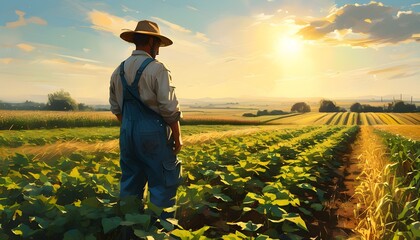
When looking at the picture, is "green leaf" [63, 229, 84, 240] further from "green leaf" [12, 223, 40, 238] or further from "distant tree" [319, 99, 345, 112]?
"distant tree" [319, 99, 345, 112]

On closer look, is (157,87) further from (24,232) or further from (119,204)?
(24,232)

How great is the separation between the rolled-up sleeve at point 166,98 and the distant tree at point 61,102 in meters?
54.9

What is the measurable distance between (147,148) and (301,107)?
76.8 meters

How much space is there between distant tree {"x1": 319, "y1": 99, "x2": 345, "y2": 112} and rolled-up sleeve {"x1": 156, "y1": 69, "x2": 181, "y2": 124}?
7726 cm

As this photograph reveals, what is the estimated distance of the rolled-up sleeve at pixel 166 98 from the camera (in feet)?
12.2

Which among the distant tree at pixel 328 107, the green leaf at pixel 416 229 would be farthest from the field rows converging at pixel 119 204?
the distant tree at pixel 328 107

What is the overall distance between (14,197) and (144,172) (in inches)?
51.9

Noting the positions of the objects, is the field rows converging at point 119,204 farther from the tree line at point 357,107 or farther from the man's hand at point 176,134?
the tree line at point 357,107

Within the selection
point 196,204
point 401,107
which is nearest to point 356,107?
point 401,107

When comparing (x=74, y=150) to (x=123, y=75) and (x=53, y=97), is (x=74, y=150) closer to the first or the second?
(x=123, y=75)

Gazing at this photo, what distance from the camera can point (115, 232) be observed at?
10.8 feet

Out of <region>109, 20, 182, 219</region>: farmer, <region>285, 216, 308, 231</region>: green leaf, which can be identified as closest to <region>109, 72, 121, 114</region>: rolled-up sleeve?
<region>109, 20, 182, 219</region>: farmer

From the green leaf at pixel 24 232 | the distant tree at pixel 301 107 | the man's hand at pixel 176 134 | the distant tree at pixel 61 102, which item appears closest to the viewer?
the green leaf at pixel 24 232

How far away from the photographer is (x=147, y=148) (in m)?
3.75
